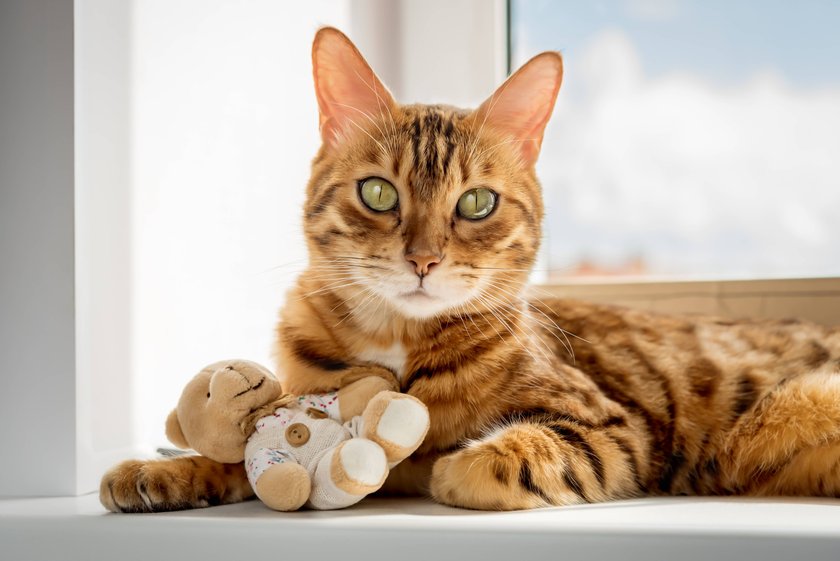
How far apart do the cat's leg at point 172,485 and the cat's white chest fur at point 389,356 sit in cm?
30

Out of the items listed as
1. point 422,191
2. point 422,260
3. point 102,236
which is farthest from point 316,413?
point 102,236

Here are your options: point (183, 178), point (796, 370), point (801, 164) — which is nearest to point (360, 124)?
point (183, 178)

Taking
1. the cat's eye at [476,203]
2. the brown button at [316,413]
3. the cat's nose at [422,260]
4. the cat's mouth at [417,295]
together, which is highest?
the cat's eye at [476,203]

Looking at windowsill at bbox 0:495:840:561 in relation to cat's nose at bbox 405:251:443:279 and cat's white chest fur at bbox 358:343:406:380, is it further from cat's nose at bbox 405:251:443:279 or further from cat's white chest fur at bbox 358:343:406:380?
cat's nose at bbox 405:251:443:279

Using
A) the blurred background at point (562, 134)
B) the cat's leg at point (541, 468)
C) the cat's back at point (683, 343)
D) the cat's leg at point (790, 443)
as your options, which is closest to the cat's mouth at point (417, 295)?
the cat's leg at point (541, 468)

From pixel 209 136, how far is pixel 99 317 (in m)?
0.58

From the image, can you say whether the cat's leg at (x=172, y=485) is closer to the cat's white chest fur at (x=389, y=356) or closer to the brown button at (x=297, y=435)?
the brown button at (x=297, y=435)

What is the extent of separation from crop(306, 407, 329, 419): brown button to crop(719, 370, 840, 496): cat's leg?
81cm

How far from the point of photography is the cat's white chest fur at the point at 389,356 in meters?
1.50

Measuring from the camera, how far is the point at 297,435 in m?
1.27

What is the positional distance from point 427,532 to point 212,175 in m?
1.13

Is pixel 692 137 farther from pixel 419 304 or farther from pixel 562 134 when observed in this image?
pixel 419 304

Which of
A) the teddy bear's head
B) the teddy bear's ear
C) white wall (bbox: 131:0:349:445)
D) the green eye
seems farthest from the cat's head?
the teddy bear's ear

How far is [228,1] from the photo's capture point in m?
1.96
